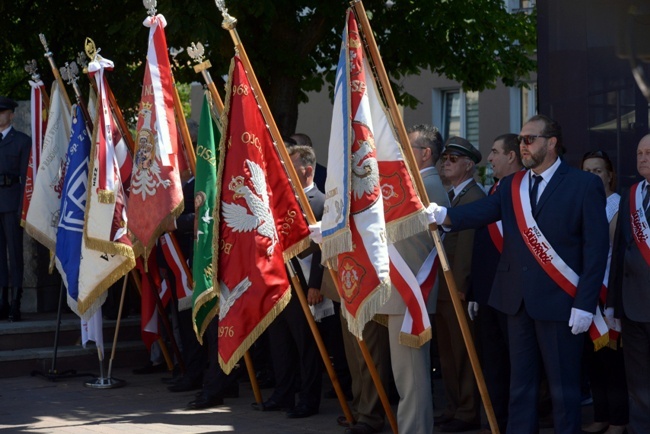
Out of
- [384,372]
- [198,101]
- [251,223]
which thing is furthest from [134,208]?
[198,101]

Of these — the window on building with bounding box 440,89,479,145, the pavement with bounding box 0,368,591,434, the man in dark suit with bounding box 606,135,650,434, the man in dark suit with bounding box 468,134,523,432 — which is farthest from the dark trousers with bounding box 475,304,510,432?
the window on building with bounding box 440,89,479,145

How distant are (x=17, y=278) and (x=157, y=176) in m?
3.38

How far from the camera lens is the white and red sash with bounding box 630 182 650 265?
21.9 ft

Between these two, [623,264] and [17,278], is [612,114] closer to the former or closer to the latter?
[623,264]

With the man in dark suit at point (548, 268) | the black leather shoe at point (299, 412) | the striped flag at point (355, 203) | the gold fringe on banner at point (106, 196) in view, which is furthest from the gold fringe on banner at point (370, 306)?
the gold fringe on banner at point (106, 196)

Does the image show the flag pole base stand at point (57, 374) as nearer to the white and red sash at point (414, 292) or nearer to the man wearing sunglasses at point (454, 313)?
the man wearing sunglasses at point (454, 313)

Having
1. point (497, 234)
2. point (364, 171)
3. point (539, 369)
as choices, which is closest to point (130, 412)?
point (364, 171)

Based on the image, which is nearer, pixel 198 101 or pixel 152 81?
pixel 152 81

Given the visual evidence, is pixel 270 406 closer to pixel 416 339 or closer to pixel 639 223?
pixel 416 339

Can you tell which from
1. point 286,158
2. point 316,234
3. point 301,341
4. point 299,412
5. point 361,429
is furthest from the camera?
point 301,341

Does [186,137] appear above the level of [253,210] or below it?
above

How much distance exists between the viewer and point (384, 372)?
7.86 meters

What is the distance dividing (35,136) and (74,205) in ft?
4.85

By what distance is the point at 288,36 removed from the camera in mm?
12766
